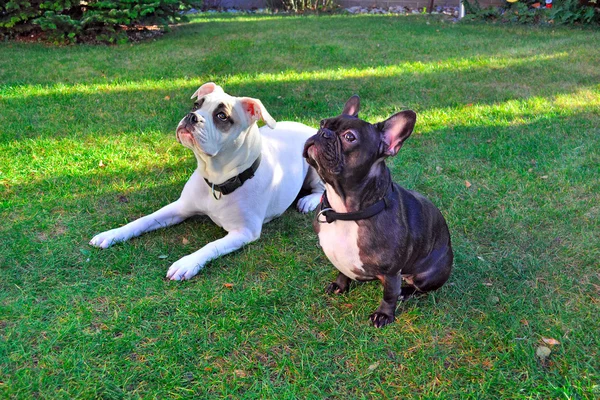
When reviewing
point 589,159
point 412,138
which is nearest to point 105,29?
Result: point 412,138

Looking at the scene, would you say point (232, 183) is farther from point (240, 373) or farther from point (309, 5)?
point (309, 5)

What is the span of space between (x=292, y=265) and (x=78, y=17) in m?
9.85

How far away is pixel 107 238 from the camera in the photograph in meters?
3.89

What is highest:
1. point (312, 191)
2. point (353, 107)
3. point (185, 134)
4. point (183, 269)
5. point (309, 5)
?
point (353, 107)

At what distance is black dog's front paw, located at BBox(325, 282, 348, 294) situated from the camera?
3434mm

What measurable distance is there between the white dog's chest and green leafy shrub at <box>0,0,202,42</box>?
916 centimetres

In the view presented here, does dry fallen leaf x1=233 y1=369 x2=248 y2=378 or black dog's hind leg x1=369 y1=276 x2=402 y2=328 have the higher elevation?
black dog's hind leg x1=369 y1=276 x2=402 y2=328

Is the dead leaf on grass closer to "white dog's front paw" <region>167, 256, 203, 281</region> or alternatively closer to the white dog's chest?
the white dog's chest

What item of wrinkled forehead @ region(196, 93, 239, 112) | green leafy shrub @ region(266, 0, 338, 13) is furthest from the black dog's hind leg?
green leafy shrub @ region(266, 0, 338, 13)

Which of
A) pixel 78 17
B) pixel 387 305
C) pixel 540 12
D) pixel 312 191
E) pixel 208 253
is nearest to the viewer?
pixel 387 305

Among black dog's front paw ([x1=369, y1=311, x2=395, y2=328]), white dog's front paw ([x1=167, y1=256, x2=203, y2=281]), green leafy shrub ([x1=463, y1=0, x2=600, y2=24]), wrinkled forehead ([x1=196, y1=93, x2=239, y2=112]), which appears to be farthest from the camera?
green leafy shrub ([x1=463, y1=0, x2=600, y2=24])

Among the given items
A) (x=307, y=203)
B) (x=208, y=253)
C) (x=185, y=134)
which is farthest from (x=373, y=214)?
(x=307, y=203)

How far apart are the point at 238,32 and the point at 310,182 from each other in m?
8.47

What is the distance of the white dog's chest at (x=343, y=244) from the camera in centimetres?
292
